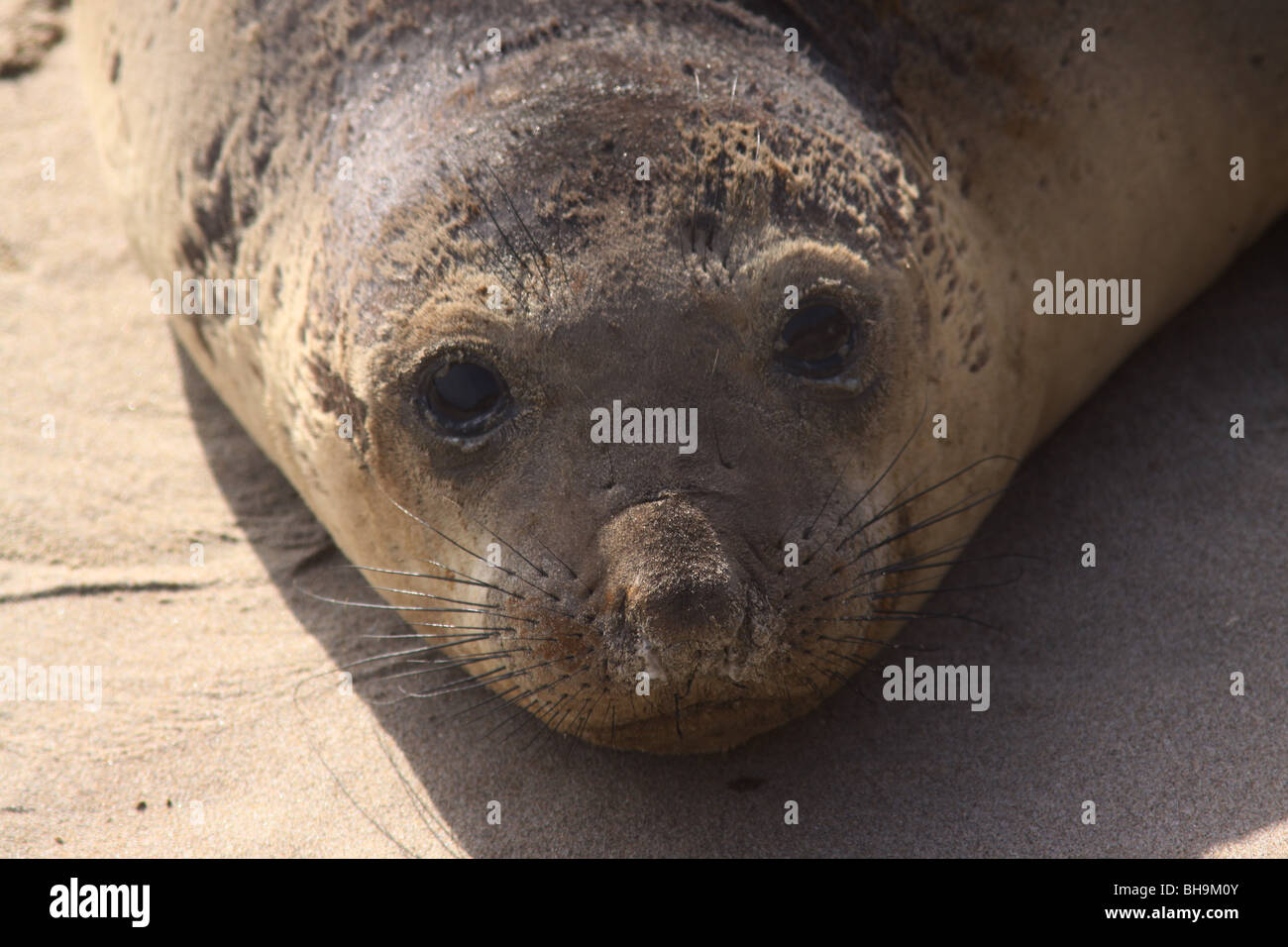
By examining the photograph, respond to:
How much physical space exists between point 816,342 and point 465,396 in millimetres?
688

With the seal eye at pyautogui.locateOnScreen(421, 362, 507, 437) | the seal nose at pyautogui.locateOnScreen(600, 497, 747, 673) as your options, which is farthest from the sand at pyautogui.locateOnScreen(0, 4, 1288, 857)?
the seal eye at pyautogui.locateOnScreen(421, 362, 507, 437)

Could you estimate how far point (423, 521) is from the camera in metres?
2.90

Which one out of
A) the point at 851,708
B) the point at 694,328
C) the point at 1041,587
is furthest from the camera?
A: the point at 1041,587

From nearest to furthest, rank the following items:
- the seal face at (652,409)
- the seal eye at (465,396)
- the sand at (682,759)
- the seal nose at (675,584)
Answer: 1. the seal nose at (675,584)
2. the seal face at (652,409)
3. the seal eye at (465,396)
4. the sand at (682,759)

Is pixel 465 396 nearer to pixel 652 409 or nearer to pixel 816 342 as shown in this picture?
pixel 652 409

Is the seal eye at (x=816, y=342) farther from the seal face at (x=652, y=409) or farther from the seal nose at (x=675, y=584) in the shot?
the seal nose at (x=675, y=584)

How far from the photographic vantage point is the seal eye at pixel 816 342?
2.79 m

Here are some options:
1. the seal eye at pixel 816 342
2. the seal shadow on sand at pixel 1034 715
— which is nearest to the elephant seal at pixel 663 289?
the seal eye at pixel 816 342

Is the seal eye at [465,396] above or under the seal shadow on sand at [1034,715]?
above

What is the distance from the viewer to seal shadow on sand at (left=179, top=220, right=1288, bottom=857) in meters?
2.87

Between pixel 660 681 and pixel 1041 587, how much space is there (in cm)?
130

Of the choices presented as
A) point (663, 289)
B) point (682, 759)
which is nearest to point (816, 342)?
point (663, 289)

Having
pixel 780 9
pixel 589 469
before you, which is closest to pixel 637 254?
pixel 589 469
